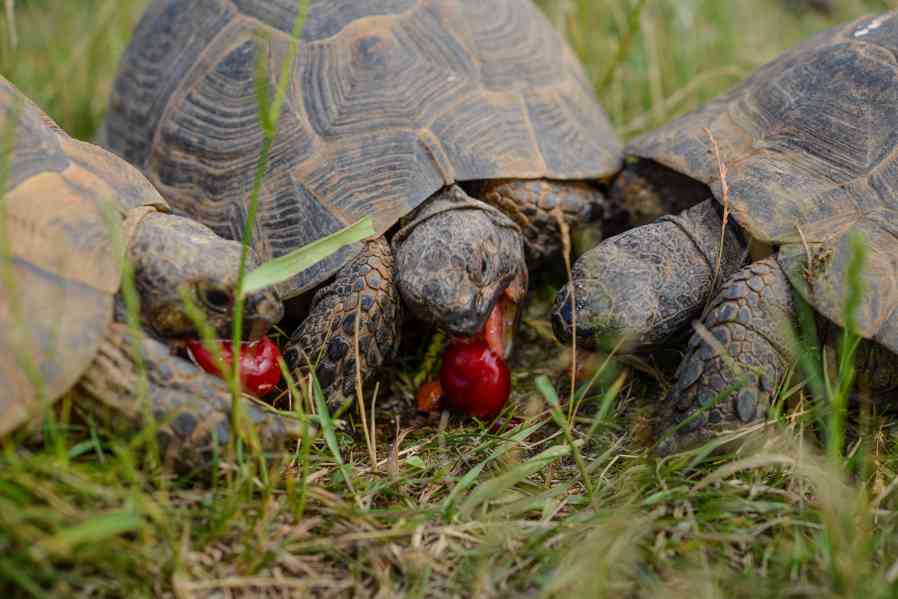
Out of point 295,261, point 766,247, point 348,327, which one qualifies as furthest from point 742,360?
point 295,261

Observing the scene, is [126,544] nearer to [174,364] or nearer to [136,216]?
[174,364]

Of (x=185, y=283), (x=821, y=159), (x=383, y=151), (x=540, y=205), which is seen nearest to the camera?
(x=185, y=283)

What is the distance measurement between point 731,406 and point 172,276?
164cm

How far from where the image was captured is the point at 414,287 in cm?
271

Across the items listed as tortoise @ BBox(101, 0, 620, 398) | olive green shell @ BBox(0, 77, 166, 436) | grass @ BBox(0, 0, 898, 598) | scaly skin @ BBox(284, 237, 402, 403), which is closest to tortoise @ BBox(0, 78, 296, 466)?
olive green shell @ BBox(0, 77, 166, 436)

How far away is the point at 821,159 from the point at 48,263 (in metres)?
2.39

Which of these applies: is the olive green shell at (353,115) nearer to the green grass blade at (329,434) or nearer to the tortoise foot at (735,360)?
the green grass blade at (329,434)

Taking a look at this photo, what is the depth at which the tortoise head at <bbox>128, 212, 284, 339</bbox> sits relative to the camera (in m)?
2.45

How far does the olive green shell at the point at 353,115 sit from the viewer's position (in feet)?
9.80

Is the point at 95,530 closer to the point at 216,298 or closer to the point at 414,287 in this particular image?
the point at 216,298

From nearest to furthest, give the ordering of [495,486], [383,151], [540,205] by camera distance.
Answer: [495,486] < [383,151] < [540,205]

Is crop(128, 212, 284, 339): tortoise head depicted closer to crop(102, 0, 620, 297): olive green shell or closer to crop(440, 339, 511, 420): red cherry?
crop(102, 0, 620, 297): olive green shell

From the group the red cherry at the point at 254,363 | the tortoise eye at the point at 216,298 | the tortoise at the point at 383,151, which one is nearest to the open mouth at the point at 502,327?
the tortoise at the point at 383,151

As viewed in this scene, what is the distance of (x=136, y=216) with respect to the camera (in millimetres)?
2568
